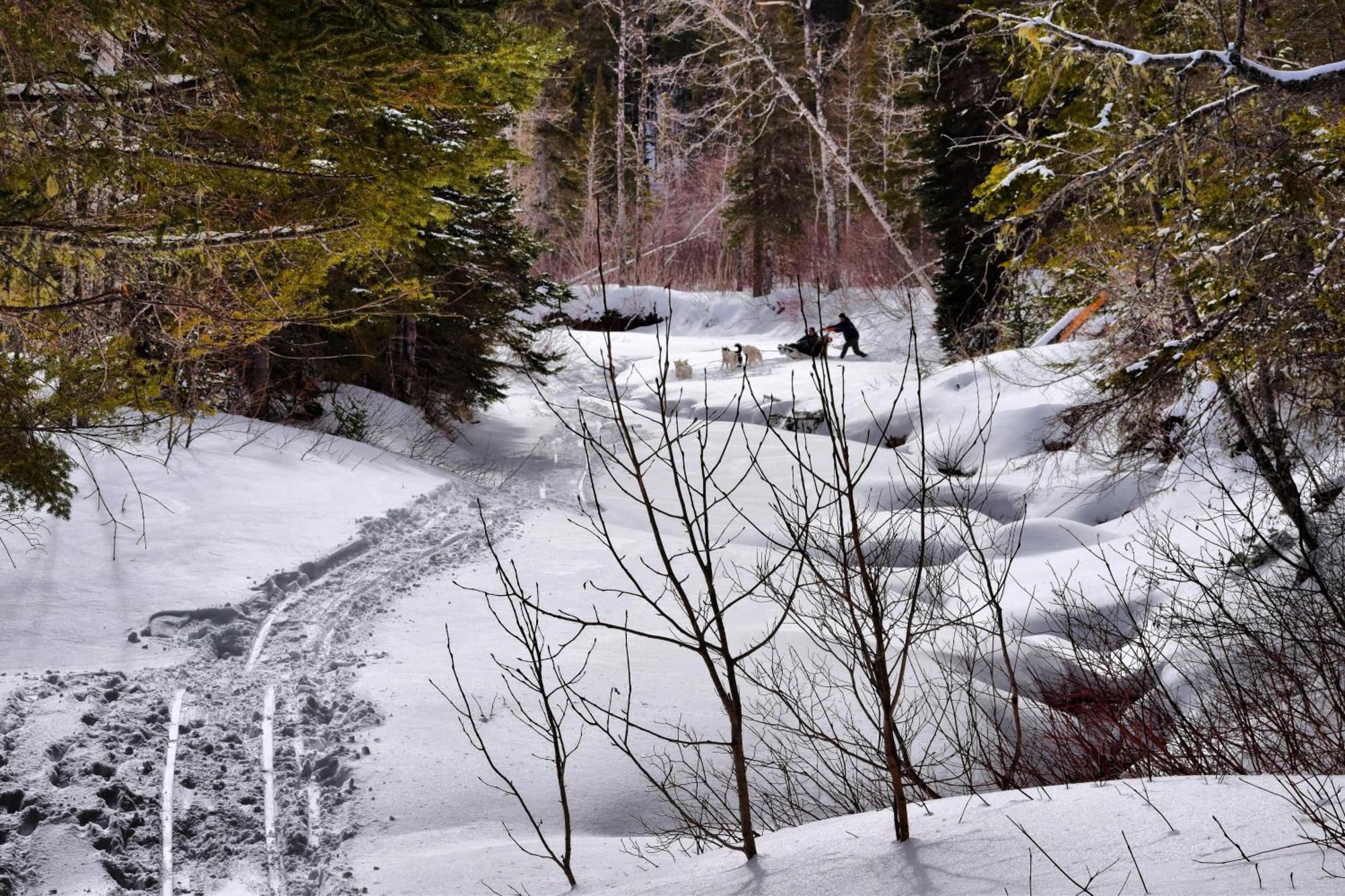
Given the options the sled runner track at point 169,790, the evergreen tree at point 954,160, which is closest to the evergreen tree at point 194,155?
the sled runner track at point 169,790

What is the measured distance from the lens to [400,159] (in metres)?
5.52

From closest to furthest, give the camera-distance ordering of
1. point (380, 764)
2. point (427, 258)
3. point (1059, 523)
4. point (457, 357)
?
point (380, 764) < point (1059, 523) < point (427, 258) < point (457, 357)

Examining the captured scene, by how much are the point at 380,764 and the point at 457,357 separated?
10.0m

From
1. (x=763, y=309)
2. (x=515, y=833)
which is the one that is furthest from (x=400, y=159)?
(x=763, y=309)

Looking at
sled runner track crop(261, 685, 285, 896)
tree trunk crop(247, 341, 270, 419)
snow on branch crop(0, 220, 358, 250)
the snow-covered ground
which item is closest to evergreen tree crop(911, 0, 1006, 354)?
the snow-covered ground

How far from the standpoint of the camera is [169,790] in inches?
173

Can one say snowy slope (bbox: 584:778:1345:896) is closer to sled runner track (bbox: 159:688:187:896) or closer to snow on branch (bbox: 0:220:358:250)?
sled runner track (bbox: 159:688:187:896)

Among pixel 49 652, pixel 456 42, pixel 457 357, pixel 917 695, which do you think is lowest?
pixel 917 695

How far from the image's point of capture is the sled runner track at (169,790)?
3928 millimetres

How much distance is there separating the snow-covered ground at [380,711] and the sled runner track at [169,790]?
32 millimetres

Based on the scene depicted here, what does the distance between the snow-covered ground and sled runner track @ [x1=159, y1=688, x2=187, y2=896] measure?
3 cm

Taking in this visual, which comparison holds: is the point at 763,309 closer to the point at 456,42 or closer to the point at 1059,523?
the point at 1059,523

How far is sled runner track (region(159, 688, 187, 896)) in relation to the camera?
12.9ft

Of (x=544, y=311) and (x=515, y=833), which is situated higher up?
(x=544, y=311)
